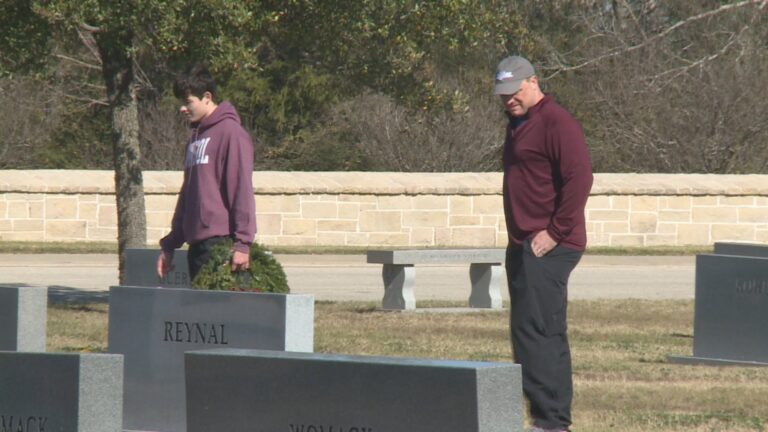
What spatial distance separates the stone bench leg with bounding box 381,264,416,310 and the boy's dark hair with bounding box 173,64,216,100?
828cm

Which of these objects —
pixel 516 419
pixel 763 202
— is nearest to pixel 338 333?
pixel 516 419

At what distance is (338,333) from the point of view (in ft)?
43.4

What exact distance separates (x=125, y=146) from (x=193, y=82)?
7.49m

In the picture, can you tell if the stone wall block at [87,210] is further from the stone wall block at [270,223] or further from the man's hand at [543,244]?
the man's hand at [543,244]

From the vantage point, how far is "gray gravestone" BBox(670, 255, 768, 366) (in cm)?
1150

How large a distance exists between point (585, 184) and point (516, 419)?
9.37ft

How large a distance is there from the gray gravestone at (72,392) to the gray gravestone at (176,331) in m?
1.82

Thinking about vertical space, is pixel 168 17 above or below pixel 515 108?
above

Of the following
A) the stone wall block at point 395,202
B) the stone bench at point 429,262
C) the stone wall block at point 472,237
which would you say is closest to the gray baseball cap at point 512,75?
the stone bench at point 429,262

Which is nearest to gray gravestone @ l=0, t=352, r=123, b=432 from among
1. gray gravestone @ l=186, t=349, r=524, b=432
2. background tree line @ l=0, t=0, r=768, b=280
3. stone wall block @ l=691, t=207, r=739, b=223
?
gray gravestone @ l=186, t=349, r=524, b=432

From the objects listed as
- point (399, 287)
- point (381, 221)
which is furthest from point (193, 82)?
point (381, 221)

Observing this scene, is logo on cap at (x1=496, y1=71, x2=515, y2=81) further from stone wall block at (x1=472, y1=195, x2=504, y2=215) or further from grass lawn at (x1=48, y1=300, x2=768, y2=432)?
stone wall block at (x1=472, y1=195, x2=504, y2=215)

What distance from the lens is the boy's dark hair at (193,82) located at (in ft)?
26.7

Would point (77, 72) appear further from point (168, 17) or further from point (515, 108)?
point (515, 108)
